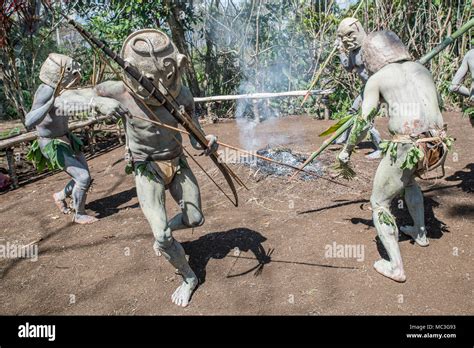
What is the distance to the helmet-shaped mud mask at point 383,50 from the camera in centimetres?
307

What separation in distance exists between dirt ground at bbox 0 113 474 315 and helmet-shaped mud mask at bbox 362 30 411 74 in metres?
1.63

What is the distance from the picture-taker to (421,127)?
3031 mm

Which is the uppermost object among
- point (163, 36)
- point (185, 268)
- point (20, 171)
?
point (163, 36)

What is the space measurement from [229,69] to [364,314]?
9710 mm

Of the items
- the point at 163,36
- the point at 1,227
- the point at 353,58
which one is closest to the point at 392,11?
the point at 353,58

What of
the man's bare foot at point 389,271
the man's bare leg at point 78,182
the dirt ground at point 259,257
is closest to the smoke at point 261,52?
the dirt ground at point 259,257

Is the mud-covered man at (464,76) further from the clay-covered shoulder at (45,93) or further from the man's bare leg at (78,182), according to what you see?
the clay-covered shoulder at (45,93)

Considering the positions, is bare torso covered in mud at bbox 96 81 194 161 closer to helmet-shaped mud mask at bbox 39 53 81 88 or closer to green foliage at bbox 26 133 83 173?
helmet-shaped mud mask at bbox 39 53 81 88

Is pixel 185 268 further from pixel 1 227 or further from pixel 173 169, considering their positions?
pixel 1 227

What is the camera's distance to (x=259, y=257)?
3748 mm

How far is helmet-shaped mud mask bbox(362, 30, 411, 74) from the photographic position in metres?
3.07

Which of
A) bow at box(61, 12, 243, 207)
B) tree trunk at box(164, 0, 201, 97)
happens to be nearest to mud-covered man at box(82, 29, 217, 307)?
bow at box(61, 12, 243, 207)

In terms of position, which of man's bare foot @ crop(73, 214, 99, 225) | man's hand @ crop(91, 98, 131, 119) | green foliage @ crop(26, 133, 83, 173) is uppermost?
man's hand @ crop(91, 98, 131, 119)

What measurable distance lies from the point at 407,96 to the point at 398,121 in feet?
0.63
